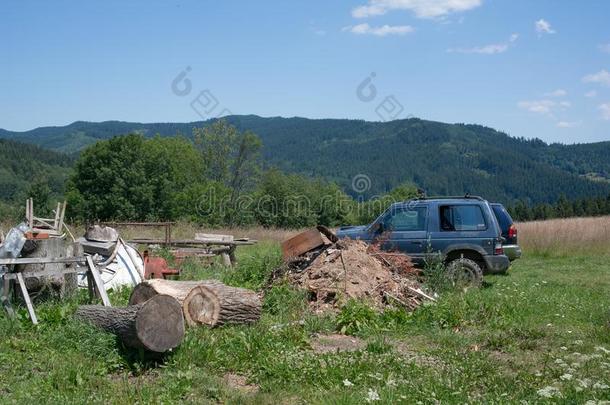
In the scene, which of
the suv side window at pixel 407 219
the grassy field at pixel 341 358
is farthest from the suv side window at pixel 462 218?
the grassy field at pixel 341 358

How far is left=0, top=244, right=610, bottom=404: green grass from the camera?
586 centimetres

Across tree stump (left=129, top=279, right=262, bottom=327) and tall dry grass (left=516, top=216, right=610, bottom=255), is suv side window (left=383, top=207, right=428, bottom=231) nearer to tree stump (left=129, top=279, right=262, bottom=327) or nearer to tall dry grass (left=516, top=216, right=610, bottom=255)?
tree stump (left=129, top=279, right=262, bottom=327)

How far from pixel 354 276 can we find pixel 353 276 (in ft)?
0.06

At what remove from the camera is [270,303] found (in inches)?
393

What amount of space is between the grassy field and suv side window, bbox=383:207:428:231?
2875mm

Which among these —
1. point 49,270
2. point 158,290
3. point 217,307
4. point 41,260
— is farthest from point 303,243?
point 41,260

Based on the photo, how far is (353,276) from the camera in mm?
10438

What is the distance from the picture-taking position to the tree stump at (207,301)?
8531 millimetres

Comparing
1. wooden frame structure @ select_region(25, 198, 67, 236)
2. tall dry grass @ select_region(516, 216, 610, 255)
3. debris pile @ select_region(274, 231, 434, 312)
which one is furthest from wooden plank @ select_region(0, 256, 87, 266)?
tall dry grass @ select_region(516, 216, 610, 255)

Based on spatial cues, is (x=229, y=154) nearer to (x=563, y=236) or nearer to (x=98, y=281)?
(x=563, y=236)

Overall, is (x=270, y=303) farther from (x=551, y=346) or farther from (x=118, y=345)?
(x=551, y=346)

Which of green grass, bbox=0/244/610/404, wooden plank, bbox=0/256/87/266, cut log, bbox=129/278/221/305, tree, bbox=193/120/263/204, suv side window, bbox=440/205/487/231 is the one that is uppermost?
tree, bbox=193/120/263/204

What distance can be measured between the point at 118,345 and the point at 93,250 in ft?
16.1

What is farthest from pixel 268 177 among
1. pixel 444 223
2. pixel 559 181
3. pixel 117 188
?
pixel 559 181
